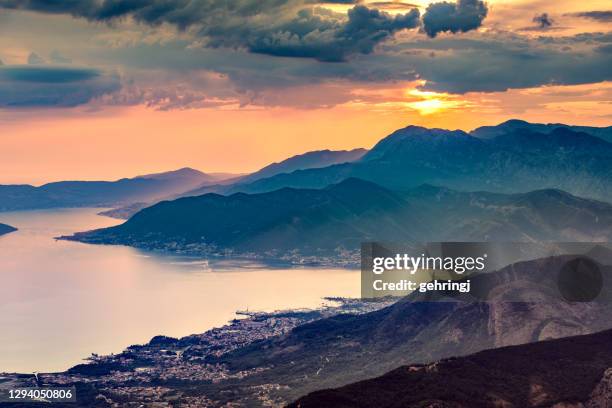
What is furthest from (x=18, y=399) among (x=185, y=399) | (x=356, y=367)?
(x=356, y=367)

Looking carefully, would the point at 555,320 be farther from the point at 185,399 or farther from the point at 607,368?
the point at 185,399

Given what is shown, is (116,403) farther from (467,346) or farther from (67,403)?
(467,346)

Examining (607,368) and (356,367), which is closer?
(607,368)

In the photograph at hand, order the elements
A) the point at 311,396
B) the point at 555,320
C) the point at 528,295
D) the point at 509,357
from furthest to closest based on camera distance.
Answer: the point at 528,295 < the point at 555,320 < the point at 509,357 < the point at 311,396

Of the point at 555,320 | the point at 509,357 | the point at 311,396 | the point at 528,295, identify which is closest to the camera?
the point at 311,396

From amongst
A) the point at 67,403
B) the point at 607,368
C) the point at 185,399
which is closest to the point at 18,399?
the point at 67,403

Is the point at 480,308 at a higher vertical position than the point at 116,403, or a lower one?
higher
